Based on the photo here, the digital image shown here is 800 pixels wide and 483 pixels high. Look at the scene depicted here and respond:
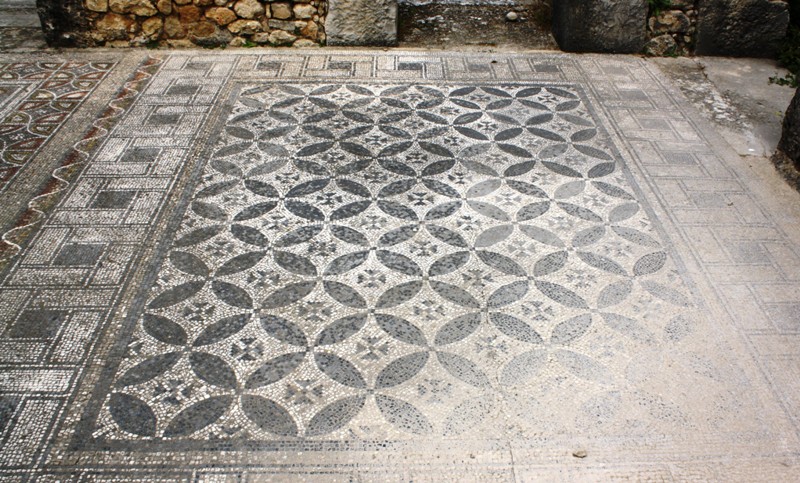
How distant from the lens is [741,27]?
4457 millimetres

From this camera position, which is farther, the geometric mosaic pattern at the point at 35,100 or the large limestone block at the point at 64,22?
the large limestone block at the point at 64,22

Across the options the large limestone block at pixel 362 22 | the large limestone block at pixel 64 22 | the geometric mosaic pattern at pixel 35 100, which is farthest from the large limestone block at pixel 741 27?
the large limestone block at pixel 64 22

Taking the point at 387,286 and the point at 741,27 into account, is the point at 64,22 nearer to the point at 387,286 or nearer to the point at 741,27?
the point at 387,286

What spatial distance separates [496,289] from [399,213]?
Answer: 635 millimetres

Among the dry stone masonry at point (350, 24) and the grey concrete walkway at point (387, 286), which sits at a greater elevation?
the dry stone masonry at point (350, 24)

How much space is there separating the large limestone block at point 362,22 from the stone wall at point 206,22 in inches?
3.3

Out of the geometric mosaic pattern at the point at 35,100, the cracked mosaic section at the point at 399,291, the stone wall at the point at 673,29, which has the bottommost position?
the cracked mosaic section at the point at 399,291

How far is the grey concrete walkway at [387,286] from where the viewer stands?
1961 millimetres

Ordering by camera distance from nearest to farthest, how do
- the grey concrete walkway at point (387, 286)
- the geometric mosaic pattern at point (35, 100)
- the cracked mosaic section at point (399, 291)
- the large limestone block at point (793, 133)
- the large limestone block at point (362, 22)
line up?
the grey concrete walkway at point (387, 286), the cracked mosaic section at point (399, 291), the large limestone block at point (793, 133), the geometric mosaic pattern at point (35, 100), the large limestone block at point (362, 22)

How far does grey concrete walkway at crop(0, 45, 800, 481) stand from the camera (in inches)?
77.2

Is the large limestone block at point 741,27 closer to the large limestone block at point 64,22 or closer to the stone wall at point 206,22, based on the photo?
the stone wall at point 206,22

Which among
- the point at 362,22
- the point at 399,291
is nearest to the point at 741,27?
the point at 362,22

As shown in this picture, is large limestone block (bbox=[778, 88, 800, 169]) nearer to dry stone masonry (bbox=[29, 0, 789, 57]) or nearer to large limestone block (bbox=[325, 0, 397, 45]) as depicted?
dry stone masonry (bbox=[29, 0, 789, 57])

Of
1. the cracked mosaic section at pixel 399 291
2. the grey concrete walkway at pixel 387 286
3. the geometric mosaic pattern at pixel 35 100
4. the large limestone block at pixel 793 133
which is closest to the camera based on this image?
the grey concrete walkway at pixel 387 286
